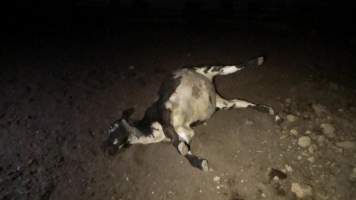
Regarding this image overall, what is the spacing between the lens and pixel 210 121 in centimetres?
314

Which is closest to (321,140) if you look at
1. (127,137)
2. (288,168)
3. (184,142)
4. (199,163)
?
(288,168)

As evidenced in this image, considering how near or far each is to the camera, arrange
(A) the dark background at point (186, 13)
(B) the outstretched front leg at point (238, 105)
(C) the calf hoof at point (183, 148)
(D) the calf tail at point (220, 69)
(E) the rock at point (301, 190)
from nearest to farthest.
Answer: (E) the rock at point (301, 190) → (C) the calf hoof at point (183, 148) → (B) the outstretched front leg at point (238, 105) → (D) the calf tail at point (220, 69) → (A) the dark background at point (186, 13)

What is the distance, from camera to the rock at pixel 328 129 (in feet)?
9.43

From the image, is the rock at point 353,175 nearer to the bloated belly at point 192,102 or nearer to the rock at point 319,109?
the rock at point 319,109

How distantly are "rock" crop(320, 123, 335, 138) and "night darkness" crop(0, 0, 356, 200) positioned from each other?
0.02 m

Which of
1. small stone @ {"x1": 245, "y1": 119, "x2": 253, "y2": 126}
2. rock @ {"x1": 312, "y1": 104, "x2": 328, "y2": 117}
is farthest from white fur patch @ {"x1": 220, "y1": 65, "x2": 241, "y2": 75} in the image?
rock @ {"x1": 312, "y1": 104, "x2": 328, "y2": 117}

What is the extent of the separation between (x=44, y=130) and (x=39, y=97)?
632 mm

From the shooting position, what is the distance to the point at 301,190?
95.7 inches

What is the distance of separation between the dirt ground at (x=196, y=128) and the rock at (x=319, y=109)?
0.07ft

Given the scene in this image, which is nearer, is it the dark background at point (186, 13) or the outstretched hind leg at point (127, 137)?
the outstretched hind leg at point (127, 137)

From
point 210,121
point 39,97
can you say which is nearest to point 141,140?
point 210,121

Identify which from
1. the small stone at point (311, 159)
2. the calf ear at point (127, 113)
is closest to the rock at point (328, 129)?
the small stone at point (311, 159)

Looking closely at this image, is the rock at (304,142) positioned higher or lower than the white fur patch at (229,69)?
lower

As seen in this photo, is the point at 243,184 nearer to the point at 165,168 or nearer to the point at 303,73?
the point at 165,168
